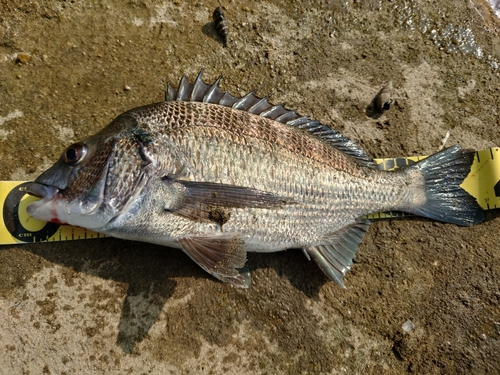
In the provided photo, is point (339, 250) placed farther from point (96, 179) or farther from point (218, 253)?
point (96, 179)

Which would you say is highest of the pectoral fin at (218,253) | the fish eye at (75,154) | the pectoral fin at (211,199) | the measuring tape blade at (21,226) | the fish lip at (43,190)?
the pectoral fin at (211,199)

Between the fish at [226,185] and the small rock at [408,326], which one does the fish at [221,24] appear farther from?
the small rock at [408,326]

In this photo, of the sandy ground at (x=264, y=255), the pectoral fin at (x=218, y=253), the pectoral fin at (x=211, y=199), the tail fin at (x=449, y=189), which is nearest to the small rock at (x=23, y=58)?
the sandy ground at (x=264, y=255)

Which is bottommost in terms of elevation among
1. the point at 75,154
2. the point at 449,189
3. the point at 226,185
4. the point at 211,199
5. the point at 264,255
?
the point at 264,255

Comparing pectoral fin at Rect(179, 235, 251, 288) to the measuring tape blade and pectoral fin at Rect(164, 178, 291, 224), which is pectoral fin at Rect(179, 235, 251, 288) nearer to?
pectoral fin at Rect(164, 178, 291, 224)

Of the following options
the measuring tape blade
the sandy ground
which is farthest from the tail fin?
the measuring tape blade

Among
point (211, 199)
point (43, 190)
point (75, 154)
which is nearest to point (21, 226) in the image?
point (43, 190)

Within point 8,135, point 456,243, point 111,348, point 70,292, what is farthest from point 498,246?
point 8,135
